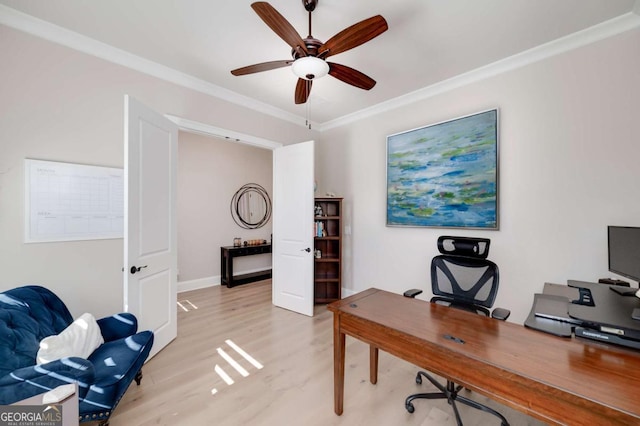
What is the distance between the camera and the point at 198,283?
4492mm

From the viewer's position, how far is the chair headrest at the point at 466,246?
1874 mm

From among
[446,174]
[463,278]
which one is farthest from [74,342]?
[446,174]

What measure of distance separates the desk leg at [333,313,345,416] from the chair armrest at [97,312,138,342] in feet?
5.14

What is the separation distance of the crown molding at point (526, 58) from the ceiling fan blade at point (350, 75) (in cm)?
132

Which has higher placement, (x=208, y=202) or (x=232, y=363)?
(x=208, y=202)

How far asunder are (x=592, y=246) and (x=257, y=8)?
121 inches

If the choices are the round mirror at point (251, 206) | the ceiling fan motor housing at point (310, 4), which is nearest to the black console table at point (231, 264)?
the round mirror at point (251, 206)

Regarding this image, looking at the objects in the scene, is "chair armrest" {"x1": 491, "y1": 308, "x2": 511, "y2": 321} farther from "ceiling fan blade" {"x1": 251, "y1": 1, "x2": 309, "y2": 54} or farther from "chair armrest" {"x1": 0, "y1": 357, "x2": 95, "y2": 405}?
"chair armrest" {"x1": 0, "y1": 357, "x2": 95, "y2": 405}

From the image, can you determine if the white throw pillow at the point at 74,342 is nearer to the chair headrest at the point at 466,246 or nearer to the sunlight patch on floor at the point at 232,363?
the sunlight patch on floor at the point at 232,363

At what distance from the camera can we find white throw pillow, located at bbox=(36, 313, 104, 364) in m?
1.43

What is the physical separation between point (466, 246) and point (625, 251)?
0.89 meters

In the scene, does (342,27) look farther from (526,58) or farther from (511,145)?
(511,145)

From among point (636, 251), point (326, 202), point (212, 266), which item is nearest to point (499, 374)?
point (636, 251)

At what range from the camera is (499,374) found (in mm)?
997
